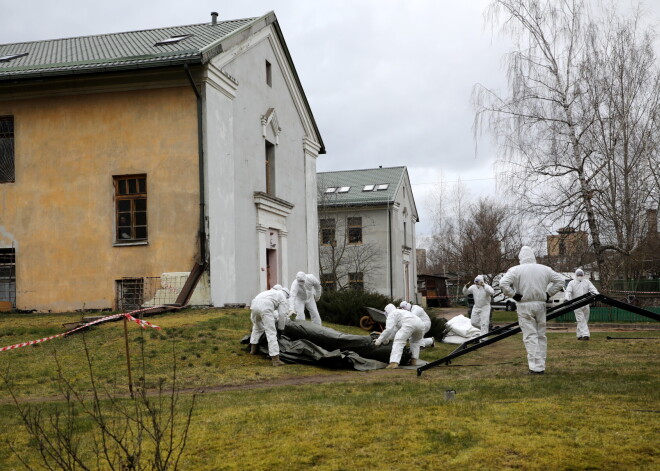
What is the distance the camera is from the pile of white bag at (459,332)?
20.2 metres

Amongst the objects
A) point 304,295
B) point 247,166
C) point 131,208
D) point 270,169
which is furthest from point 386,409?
point 270,169

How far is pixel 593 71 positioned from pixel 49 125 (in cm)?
2011

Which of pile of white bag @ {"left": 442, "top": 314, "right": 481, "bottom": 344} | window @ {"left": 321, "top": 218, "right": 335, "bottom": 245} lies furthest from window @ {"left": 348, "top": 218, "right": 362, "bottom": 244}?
pile of white bag @ {"left": 442, "top": 314, "right": 481, "bottom": 344}

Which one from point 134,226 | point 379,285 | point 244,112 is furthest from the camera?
point 379,285

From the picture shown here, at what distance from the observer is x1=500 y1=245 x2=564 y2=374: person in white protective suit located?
11359 millimetres

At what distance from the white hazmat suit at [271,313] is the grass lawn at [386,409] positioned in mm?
491

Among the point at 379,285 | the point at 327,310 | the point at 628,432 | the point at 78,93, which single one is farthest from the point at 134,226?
the point at 379,285

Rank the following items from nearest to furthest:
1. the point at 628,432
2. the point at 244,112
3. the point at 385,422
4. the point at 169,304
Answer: the point at 628,432 → the point at 385,422 → the point at 169,304 → the point at 244,112

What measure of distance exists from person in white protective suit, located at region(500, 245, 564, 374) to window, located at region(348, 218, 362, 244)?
3374cm

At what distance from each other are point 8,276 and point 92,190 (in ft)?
12.4

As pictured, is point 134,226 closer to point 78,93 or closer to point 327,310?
point 78,93

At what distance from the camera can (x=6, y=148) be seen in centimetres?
2194

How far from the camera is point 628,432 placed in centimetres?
659

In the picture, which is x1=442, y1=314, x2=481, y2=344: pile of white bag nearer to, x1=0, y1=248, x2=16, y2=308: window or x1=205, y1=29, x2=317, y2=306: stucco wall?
x1=205, y1=29, x2=317, y2=306: stucco wall
